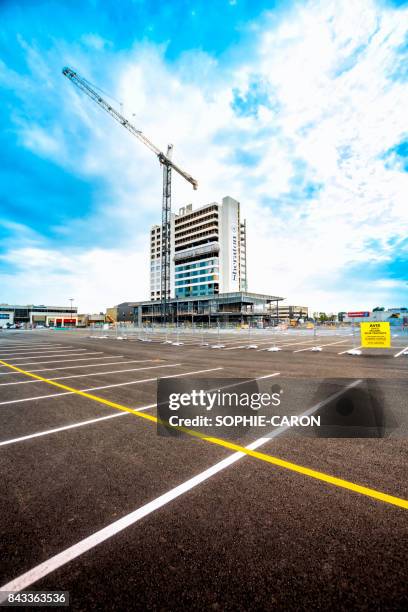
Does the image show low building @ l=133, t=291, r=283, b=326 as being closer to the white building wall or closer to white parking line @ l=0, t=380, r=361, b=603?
the white building wall

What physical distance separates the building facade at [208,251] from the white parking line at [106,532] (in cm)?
8385

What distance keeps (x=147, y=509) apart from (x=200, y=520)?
51 cm

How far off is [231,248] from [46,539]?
301ft

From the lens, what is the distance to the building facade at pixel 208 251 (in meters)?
89.7

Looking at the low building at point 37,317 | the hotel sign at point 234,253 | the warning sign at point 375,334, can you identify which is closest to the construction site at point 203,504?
the warning sign at point 375,334

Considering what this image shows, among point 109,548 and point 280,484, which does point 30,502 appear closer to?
point 109,548

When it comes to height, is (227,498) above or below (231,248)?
below

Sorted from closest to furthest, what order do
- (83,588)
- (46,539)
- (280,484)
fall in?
1. (83,588)
2. (46,539)
3. (280,484)

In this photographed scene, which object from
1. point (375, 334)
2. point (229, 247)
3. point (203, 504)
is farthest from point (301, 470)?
point (229, 247)

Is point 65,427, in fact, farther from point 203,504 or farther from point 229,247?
point 229,247

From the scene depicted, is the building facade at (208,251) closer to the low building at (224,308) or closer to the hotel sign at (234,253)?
the hotel sign at (234,253)

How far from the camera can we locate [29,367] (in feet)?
35.9

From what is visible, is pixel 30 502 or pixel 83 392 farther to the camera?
pixel 83 392

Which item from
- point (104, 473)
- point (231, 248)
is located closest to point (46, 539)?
point (104, 473)
